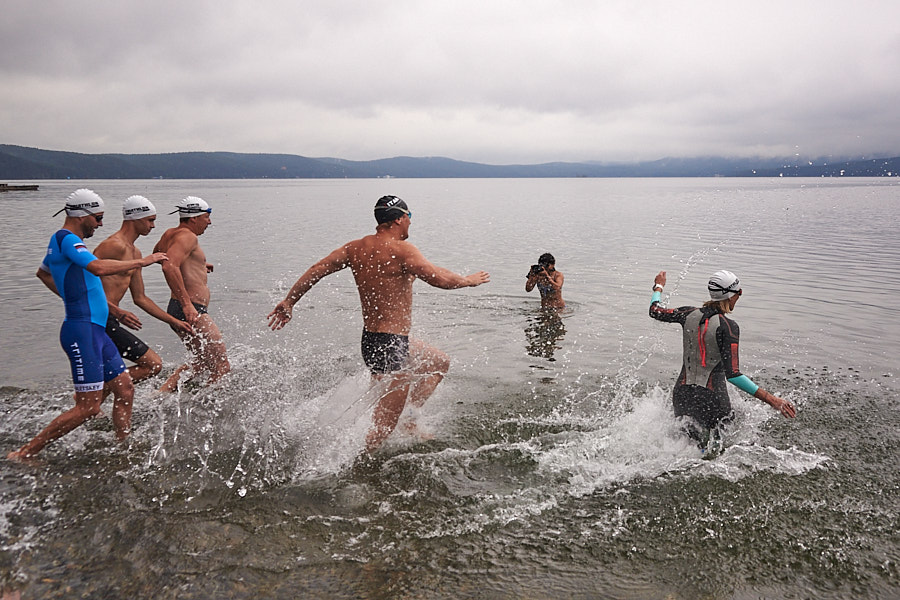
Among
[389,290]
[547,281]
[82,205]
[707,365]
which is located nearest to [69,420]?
[82,205]

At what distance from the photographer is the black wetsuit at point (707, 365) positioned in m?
5.39

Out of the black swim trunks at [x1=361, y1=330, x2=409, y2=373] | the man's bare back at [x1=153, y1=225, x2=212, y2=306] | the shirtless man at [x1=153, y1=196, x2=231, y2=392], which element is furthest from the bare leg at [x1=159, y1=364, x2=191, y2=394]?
the black swim trunks at [x1=361, y1=330, x2=409, y2=373]

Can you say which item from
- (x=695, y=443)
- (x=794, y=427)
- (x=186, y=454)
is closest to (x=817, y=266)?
(x=794, y=427)

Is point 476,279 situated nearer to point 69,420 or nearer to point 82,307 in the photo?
point 82,307

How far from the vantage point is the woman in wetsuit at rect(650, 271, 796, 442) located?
5.35 meters

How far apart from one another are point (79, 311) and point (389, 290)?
2.78 meters

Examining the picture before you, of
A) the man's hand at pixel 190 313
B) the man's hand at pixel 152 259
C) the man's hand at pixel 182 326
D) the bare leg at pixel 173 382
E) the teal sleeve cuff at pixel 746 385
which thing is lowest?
the bare leg at pixel 173 382

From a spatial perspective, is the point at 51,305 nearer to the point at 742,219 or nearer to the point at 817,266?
the point at 817,266

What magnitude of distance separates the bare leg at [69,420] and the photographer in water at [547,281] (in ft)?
28.4

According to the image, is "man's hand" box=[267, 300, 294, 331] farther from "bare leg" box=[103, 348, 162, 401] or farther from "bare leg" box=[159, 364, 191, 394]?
"bare leg" box=[159, 364, 191, 394]

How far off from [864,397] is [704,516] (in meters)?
4.39

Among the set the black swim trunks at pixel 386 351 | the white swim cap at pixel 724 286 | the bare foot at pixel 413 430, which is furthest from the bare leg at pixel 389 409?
the white swim cap at pixel 724 286

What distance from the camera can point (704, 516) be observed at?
5.07 metres

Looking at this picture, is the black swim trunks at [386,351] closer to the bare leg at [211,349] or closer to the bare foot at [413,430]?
the bare foot at [413,430]
